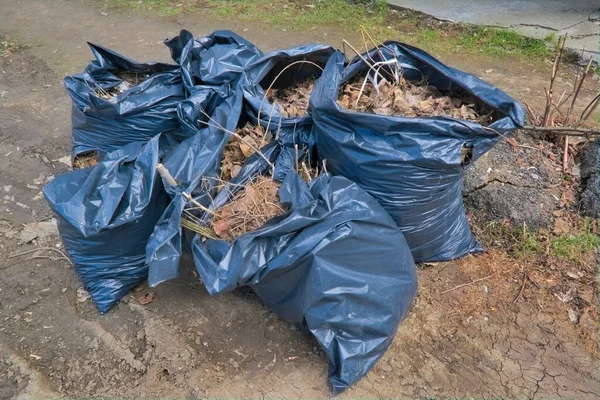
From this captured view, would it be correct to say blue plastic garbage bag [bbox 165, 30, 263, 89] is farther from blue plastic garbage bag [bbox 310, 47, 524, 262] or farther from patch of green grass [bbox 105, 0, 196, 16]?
patch of green grass [bbox 105, 0, 196, 16]

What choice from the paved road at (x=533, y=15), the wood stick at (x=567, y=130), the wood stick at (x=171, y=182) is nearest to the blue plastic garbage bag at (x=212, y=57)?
the wood stick at (x=171, y=182)

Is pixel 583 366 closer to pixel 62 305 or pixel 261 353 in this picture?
pixel 261 353

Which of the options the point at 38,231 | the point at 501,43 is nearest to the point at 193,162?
the point at 38,231

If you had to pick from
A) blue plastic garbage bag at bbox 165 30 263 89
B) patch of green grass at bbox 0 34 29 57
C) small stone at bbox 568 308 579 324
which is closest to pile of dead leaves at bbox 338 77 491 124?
blue plastic garbage bag at bbox 165 30 263 89

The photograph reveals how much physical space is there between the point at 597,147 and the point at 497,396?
1457 millimetres

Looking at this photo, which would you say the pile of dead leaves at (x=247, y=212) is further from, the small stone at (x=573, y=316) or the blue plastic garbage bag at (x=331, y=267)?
the small stone at (x=573, y=316)

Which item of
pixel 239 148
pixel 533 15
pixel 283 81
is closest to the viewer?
pixel 239 148

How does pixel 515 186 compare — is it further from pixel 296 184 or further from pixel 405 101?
pixel 296 184

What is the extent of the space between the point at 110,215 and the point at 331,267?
933 millimetres

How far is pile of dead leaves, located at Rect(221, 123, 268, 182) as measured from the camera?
90.4 inches

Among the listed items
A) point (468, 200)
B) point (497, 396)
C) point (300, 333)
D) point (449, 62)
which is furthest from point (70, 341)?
point (449, 62)

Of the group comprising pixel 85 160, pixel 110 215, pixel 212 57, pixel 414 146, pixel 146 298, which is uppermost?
pixel 212 57

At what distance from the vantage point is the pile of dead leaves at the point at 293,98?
8.07 ft

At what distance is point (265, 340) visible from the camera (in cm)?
215
